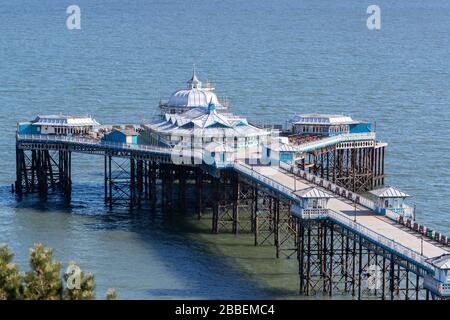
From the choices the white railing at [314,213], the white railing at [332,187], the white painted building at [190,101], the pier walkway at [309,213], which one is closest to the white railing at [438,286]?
the pier walkway at [309,213]

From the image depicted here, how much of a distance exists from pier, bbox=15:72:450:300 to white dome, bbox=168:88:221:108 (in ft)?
0.38

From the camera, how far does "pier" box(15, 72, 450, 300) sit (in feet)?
239

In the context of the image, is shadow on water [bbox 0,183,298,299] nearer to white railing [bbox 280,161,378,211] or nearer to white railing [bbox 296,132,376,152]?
white railing [bbox 280,161,378,211]

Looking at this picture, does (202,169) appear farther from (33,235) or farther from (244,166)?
(33,235)

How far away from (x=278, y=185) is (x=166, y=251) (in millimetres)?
8151

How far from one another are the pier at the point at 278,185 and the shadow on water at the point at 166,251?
1.32 m

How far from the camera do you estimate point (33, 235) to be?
290 ft

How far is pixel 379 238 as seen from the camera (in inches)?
2746

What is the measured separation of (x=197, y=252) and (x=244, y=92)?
70.8 meters

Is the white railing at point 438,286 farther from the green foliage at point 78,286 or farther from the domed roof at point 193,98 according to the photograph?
the domed roof at point 193,98

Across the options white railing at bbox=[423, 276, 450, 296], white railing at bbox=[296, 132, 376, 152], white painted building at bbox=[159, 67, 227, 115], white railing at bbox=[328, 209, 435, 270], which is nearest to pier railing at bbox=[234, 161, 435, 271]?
white railing at bbox=[328, 209, 435, 270]
